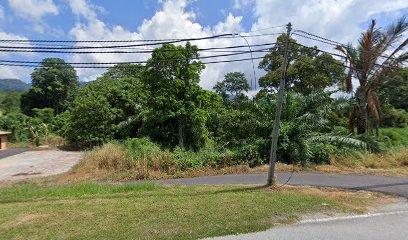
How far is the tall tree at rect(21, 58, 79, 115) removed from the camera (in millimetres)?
48062

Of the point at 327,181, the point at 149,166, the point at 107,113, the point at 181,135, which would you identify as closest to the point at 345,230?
the point at 327,181

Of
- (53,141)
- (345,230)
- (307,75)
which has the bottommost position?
(345,230)

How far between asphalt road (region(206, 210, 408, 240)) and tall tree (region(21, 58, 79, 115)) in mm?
48322

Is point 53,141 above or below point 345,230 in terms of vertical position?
above

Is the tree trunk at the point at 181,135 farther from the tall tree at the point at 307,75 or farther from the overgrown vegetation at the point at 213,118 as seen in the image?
the tall tree at the point at 307,75

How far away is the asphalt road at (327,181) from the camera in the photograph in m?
9.45

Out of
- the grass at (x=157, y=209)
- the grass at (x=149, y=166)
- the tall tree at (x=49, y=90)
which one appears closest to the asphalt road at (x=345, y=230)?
the grass at (x=157, y=209)

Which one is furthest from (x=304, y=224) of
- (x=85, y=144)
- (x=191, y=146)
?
(x=85, y=144)

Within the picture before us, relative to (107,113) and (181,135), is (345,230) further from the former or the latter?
(107,113)

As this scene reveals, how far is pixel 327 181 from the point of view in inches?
411

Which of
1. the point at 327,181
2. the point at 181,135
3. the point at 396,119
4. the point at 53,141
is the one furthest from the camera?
the point at 396,119

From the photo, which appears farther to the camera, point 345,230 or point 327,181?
point 327,181

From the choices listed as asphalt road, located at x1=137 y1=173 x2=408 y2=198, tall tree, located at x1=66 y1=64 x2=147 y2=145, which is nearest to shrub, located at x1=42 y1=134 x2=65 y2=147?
tall tree, located at x1=66 y1=64 x2=147 y2=145

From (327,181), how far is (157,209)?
6.26 metres
